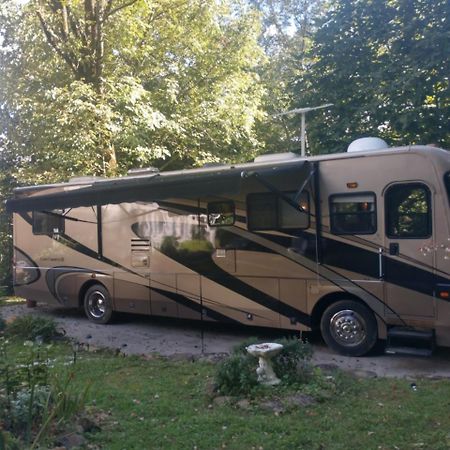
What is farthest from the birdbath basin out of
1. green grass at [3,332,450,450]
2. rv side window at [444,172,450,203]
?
rv side window at [444,172,450,203]

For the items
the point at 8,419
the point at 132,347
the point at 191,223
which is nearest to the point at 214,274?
the point at 191,223

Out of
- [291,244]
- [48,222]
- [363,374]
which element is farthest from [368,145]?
[48,222]

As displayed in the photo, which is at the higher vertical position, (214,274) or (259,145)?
(259,145)

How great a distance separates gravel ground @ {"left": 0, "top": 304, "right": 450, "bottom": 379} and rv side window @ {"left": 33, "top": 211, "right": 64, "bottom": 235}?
1.94 meters

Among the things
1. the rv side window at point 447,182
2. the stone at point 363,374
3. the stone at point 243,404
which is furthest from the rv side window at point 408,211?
the stone at point 243,404

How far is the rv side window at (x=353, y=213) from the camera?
8.26 m

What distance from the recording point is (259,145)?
20.3 metres

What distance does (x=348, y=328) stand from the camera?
853cm

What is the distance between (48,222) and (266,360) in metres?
8.02

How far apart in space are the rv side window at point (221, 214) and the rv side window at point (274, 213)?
0.36 metres

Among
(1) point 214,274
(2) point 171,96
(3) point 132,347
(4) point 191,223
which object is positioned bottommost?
(3) point 132,347

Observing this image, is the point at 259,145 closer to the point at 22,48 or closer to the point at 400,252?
the point at 22,48

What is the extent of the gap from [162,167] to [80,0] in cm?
565

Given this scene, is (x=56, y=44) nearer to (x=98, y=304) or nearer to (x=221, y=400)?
(x=98, y=304)
